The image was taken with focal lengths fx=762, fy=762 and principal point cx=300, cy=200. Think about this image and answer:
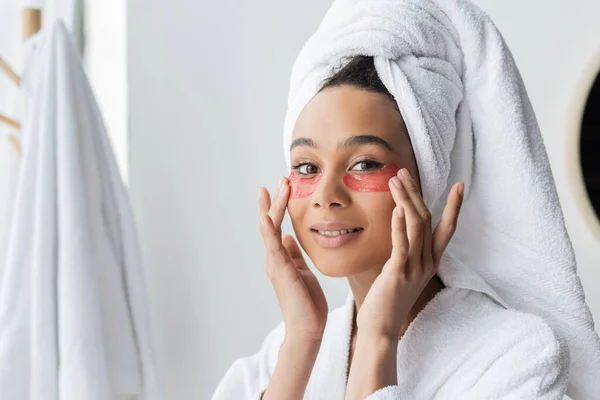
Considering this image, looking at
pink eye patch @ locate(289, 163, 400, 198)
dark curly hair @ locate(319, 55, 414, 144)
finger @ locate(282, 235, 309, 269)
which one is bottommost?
finger @ locate(282, 235, 309, 269)

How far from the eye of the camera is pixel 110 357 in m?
1.53

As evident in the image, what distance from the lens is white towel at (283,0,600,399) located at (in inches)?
36.6

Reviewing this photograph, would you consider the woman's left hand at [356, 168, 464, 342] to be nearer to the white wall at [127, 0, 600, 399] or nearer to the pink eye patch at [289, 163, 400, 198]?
the pink eye patch at [289, 163, 400, 198]

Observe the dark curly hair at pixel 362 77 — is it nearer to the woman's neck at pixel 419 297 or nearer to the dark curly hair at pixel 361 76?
the dark curly hair at pixel 361 76

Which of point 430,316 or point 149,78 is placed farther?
point 149,78

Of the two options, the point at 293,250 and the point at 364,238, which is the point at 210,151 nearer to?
the point at 293,250

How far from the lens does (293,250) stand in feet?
3.54

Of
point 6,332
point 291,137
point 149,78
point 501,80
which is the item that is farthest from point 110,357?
point 501,80

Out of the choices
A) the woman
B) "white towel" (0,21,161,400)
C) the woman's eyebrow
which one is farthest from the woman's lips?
"white towel" (0,21,161,400)

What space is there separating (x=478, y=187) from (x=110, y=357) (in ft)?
2.91

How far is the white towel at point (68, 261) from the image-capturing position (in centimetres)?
145

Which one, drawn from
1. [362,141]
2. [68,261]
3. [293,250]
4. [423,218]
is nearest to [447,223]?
[423,218]

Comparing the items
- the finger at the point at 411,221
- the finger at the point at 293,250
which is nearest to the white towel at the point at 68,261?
the finger at the point at 293,250

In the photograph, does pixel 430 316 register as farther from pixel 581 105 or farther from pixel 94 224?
pixel 94 224
